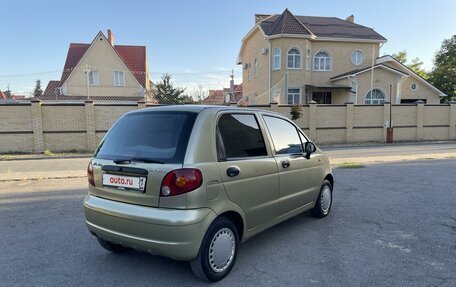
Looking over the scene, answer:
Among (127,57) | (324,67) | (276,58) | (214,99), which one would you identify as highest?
(127,57)

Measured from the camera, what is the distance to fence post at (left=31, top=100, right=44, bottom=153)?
588 inches

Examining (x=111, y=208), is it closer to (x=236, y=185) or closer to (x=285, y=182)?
(x=236, y=185)

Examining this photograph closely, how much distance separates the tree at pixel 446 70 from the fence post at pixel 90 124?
131 ft

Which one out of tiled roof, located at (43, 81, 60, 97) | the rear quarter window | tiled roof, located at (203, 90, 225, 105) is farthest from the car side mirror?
tiled roof, located at (43, 81, 60, 97)

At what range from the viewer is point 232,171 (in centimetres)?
331

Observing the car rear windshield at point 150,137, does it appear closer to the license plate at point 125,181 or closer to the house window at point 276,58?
the license plate at point 125,181

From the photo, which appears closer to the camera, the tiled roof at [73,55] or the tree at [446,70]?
the tiled roof at [73,55]

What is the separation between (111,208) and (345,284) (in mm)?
2460

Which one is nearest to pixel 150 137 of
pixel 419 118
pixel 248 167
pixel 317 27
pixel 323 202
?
A: pixel 248 167

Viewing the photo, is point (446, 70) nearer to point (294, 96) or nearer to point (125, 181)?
point (294, 96)

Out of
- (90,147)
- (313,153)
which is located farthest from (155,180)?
(90,147)

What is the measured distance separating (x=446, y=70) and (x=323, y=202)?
145 feet

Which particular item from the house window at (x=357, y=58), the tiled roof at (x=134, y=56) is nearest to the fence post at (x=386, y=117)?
the house window at (x=357, y=58)

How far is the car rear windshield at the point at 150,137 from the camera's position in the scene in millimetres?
3064
